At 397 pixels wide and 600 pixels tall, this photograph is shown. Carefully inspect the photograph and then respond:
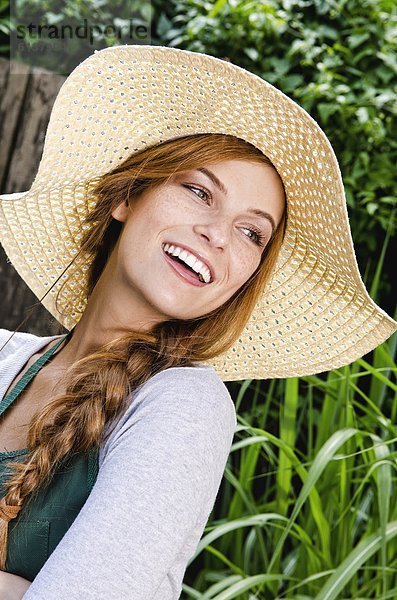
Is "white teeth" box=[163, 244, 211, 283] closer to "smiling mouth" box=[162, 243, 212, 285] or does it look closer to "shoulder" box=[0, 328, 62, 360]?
"smiling mouth" box=[162, 243, 212, 285]

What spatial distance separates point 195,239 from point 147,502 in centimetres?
52

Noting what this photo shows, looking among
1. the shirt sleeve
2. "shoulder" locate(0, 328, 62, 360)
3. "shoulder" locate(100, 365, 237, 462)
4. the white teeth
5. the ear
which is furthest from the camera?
"shoulder" locate(0, 328, 62, 360)

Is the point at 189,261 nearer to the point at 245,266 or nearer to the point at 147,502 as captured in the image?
the point at 245,266

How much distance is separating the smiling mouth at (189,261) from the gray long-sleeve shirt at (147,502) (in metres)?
0.23

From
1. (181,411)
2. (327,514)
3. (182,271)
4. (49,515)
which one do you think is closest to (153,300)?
(182,271)

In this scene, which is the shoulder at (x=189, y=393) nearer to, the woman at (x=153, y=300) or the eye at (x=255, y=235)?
the woman at (x=153, y=300)

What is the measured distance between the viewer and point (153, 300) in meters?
1.60

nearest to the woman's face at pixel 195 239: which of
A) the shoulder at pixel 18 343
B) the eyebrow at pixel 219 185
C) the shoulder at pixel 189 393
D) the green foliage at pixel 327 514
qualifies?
the eyebrow at pixel 219 185

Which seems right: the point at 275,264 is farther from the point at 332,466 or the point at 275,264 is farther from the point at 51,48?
the point at 51,48

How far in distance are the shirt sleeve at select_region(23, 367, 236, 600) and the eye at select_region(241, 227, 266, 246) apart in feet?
1.24

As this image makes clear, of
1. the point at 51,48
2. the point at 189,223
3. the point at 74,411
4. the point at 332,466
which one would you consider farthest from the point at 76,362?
the point at 51,48

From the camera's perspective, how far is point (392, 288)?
3002mm

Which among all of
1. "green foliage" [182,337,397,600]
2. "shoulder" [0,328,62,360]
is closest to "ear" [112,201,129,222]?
"shoulder" [0,328,62,360]

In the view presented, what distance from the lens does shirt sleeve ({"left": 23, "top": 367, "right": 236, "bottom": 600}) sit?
3.95ft
